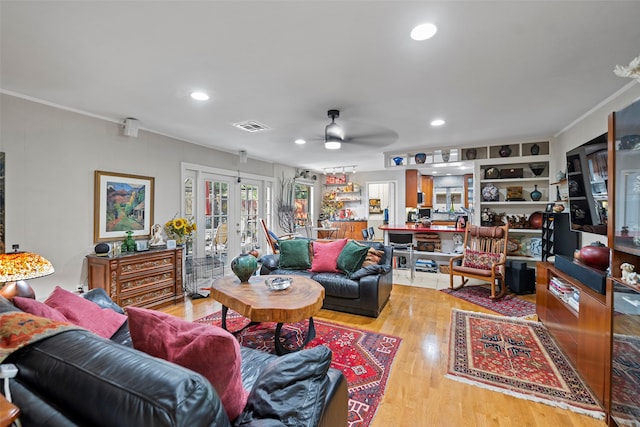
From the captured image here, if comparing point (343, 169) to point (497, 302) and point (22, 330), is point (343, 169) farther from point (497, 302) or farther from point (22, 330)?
point (22, 330)

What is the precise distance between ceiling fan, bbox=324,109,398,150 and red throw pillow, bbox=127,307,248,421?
2.49 meters

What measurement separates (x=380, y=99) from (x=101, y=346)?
2.79m

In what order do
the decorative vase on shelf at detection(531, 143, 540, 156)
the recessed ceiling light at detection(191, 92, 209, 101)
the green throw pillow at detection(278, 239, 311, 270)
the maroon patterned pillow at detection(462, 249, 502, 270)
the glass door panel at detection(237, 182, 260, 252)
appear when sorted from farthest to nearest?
the glass door panel at detection(237, 182, 260, 252)
the decorative vase on shelf at detection(531, 143, 540, 156)
the maroon patterned pillow at detection(462, 249, 502, 270)
the green throw pillow at detection(278, 239, 311, 270)
the recessed ceiling light at detection(191, 92, 209, 101)

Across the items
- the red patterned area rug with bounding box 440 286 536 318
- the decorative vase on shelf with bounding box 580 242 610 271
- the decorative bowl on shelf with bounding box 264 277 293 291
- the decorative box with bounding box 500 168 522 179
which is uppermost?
the decorative box with bounding box 500 168 522 179

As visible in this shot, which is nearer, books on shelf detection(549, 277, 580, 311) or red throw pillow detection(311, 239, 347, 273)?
books on shelf detection(549, 277, 580, 311)

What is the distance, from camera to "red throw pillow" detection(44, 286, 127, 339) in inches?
63.0

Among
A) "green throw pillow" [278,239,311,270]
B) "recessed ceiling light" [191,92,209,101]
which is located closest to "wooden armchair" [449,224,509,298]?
"green throw pillow" [278,239,311,270]

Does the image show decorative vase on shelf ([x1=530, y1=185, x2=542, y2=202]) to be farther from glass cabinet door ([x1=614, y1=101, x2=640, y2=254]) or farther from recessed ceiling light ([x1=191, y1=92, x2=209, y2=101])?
recessed ceiling light ([x1=191, y1=92, x2=209, y2=101])

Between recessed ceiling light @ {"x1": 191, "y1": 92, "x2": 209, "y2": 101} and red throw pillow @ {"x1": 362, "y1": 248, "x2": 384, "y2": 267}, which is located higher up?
recessed ceiling light @ {"x1": 191, "y1": 92, "x2": 209, "y2": 101}

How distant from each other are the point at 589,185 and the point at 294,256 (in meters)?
3.14

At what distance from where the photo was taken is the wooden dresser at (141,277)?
317 centimetres

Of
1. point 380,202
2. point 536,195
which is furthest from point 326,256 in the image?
point 380,202

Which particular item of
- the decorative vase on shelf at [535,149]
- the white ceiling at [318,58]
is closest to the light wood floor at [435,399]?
the white ceiling at [318,58]

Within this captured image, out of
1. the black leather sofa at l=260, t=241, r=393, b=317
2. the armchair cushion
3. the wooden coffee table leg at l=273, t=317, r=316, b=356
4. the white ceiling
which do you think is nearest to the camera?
the white ceiling
